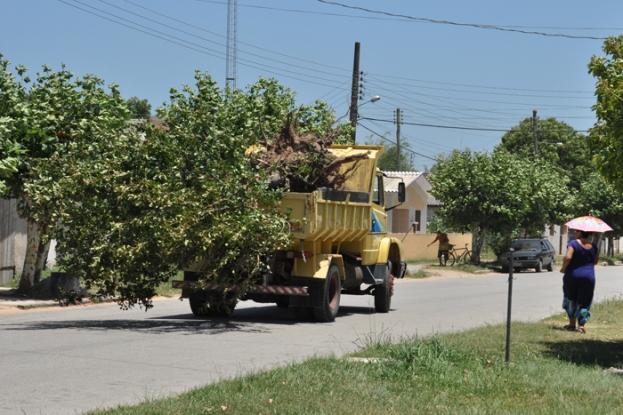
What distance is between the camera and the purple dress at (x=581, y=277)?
47.7ft

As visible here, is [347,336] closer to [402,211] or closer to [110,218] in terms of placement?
[110,218]

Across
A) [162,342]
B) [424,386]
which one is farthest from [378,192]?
[424,386]

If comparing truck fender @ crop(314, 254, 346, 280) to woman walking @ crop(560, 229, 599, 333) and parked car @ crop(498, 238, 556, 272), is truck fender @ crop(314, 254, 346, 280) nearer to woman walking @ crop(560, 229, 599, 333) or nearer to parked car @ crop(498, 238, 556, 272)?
woman walking @ crop(560, 229, 599, 333)

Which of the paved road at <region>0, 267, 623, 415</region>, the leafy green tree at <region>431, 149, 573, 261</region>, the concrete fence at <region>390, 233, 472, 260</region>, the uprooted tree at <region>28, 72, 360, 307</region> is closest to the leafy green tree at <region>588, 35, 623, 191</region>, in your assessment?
the paved road at <region>0, 267, 623, 415</region>

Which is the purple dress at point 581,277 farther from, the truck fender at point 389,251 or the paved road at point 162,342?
the truck fender at point 389,251

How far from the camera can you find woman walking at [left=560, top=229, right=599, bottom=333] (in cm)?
1452

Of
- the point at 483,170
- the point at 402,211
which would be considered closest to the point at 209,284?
the point at 483,170

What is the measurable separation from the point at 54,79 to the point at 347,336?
371 inches

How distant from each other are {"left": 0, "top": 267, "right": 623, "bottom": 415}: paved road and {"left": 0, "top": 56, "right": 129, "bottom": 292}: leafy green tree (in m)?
2.86

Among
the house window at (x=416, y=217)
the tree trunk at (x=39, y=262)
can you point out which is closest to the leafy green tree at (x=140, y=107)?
the house window at (x=416, y=217)

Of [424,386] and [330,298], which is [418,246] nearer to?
[330,298]

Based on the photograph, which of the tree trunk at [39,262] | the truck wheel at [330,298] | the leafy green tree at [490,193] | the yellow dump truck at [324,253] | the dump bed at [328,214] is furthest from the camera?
the leafy green tree at [490,193]

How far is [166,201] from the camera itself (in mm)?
13781

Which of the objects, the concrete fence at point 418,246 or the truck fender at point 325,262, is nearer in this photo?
the truck fender at point 325,262
